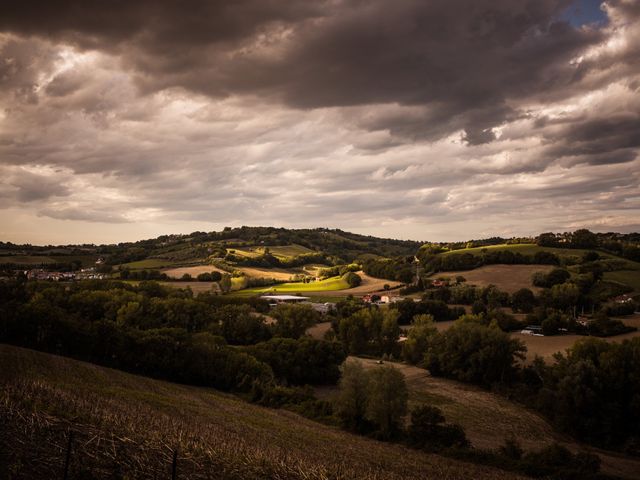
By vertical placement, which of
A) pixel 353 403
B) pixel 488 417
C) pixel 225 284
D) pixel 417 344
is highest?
pixel 225 284

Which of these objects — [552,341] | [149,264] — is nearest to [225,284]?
[149,264]

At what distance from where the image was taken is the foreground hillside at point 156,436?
44.0ft

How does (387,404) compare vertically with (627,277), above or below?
below

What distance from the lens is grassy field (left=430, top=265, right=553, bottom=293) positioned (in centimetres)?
11469

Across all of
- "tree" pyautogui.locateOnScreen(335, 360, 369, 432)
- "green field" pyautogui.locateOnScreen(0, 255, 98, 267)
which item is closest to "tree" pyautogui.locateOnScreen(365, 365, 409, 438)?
"tree" pyautogui.locateOnScreen(335, 360, 369, 432)

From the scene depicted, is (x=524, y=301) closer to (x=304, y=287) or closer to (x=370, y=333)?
(x=370, y=333)

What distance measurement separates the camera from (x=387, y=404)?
43594 millimetres

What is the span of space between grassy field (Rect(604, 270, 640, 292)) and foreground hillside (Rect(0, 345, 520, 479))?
89015 millimetres

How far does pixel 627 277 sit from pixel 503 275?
27.5 m

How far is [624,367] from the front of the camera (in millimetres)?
55781

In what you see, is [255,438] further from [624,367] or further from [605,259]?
A: [605,259]

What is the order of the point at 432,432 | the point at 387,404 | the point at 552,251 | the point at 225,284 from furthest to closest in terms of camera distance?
the point at 552,251 < the point at 225,284 < the point at 387,404 < the point at 432,432

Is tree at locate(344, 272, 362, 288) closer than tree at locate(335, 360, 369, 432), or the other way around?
tree at locate(335, 360, 369, 432)

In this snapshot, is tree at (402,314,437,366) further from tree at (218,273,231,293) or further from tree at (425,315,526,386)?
tree at (218,273,231,293)
